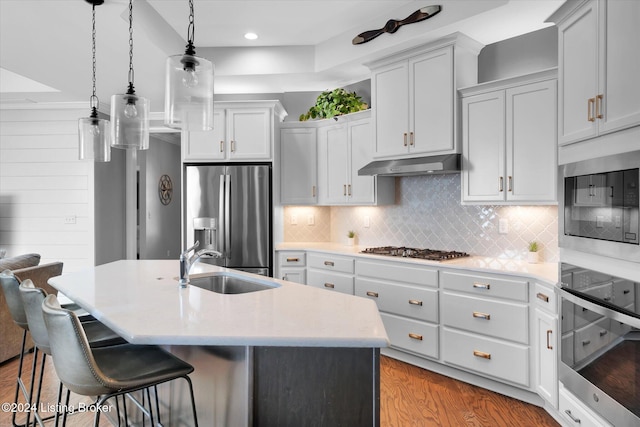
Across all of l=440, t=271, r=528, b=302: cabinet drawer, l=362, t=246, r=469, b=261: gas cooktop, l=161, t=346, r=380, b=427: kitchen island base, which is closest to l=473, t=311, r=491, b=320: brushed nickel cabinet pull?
l=440, t=271, r=528, b=302: cabinet drawer

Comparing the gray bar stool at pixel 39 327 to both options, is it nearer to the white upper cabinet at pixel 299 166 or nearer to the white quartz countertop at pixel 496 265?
the white quartz countertop at pixel 496 265

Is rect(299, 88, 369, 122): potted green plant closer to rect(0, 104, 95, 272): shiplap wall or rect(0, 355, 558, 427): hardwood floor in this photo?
rect(0, 355, 558, 427): hardwood floor

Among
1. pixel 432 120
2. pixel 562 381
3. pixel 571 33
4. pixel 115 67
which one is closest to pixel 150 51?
pixel 115 67

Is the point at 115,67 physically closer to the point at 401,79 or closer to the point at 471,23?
the point at 401,79

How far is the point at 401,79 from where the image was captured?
12.0 feet

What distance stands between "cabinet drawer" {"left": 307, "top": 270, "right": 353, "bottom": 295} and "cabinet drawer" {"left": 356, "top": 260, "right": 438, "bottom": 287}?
0.55ft

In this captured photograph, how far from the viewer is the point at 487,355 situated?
9.61ft

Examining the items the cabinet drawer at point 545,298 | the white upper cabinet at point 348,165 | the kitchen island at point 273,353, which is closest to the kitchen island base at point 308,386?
the kitchen island at point 273,353

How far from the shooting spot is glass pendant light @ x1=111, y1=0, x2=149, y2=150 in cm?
242

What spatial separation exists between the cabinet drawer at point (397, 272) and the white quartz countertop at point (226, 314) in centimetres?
137

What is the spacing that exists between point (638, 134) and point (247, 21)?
322 cm

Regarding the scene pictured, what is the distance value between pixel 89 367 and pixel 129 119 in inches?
59.1

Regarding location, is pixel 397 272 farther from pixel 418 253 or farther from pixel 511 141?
pixel 511 141

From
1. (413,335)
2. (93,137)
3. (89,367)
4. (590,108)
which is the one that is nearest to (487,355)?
(413,335)
